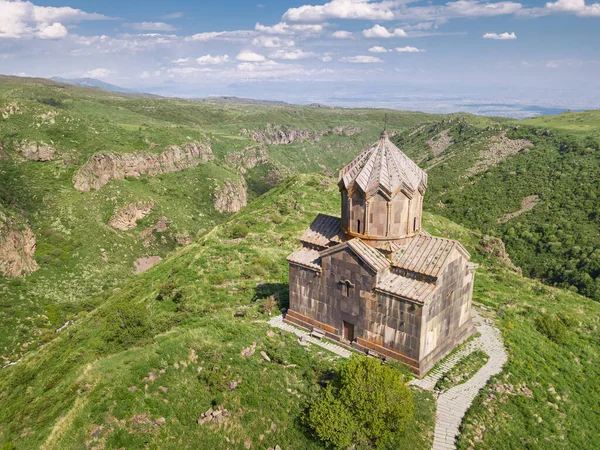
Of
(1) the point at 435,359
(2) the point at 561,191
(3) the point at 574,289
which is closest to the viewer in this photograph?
(1) the point at 435,359

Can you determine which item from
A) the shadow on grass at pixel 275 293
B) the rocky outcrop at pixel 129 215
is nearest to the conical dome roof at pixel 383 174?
the shadow on grass at pixel 275 293

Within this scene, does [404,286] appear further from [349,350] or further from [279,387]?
[279,387]

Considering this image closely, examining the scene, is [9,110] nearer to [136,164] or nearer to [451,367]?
[136,164]

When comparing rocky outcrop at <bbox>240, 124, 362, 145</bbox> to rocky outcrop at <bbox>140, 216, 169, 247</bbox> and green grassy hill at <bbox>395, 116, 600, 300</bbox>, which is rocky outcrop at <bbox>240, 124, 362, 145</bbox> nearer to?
green grassy hill at <bbox>395, 116, 600, 300</bbox>

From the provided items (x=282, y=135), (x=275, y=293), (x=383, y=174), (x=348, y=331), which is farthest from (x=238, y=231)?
(x=282, y=135)

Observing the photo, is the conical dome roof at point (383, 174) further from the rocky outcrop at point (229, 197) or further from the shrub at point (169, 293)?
the rocky outcrop at point (229, 197)

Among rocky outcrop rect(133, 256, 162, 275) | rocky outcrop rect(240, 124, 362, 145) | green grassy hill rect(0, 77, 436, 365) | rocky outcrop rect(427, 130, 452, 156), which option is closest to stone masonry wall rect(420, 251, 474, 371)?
green grassy hill rect(0, 77, 436, 365)

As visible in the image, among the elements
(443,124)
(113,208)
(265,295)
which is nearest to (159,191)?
(113,208)

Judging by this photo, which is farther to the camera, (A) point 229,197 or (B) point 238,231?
(A) point 229,197
